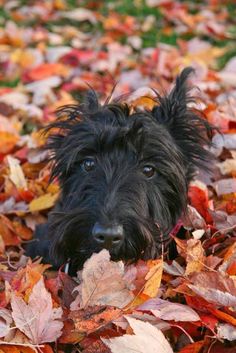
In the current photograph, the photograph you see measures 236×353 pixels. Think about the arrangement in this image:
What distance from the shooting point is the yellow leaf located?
4801 millimetres

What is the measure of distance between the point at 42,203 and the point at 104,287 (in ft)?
6.37

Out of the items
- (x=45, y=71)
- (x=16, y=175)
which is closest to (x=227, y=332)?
(x=16, y=175)

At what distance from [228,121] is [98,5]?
6687 mm

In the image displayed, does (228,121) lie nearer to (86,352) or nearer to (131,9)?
(86,352)

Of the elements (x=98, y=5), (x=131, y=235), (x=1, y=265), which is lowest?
(x=98, y=5)

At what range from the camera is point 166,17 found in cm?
1014

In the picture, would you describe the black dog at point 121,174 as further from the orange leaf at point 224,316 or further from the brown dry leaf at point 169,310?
the orange leaf at point 224,316

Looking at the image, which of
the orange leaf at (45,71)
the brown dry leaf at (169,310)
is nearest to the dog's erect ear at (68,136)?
the brown dry leaf at (169,310)

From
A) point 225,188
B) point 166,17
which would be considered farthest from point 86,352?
point 166,17

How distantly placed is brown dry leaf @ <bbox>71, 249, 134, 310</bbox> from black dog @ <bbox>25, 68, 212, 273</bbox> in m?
0.24

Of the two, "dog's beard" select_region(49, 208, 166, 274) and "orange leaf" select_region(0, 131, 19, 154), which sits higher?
"dog's beard" select_region(49, 208, 166, 274)

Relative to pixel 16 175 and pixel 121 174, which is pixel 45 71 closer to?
pixel 16 175

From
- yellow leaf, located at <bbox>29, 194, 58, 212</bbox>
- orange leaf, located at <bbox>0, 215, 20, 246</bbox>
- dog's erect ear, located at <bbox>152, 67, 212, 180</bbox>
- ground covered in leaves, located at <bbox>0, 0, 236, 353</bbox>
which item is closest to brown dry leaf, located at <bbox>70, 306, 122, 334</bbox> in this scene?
ground covered in leaves, located at <bbox>0, 0, 236, 353</bbox>

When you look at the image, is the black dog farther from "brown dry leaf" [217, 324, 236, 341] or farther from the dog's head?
"brown dry leaf" [217, 324, 236, 341]
